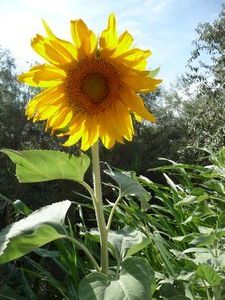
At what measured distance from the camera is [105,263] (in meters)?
1.31

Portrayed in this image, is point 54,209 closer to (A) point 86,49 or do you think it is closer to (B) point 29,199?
(A) point 86,49

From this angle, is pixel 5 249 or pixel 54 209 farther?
pixel 54 209

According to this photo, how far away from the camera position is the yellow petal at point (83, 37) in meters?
1.27

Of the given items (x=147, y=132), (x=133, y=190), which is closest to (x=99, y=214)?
(x=133, y=190)

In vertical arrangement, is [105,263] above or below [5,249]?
below

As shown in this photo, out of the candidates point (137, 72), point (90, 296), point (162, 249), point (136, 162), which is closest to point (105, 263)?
point (90, 296)

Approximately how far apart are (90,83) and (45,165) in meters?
0.26

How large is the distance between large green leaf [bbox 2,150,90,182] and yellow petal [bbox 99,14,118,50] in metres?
0.30

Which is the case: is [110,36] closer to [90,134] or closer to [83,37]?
[83,37]

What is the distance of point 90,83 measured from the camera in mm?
1357

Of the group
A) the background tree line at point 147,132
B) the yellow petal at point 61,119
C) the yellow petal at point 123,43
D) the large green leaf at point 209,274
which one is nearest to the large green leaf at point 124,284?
the large green leaf at point 209,274

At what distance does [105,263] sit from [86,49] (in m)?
0.56

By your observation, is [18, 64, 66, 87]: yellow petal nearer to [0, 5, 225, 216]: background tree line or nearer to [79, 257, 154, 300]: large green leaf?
[79, 257, 154, 300]: large green leaf

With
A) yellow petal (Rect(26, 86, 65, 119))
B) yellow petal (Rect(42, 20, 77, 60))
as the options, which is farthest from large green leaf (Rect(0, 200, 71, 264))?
yellow petal (Rect(42, 20, 77, 60))
